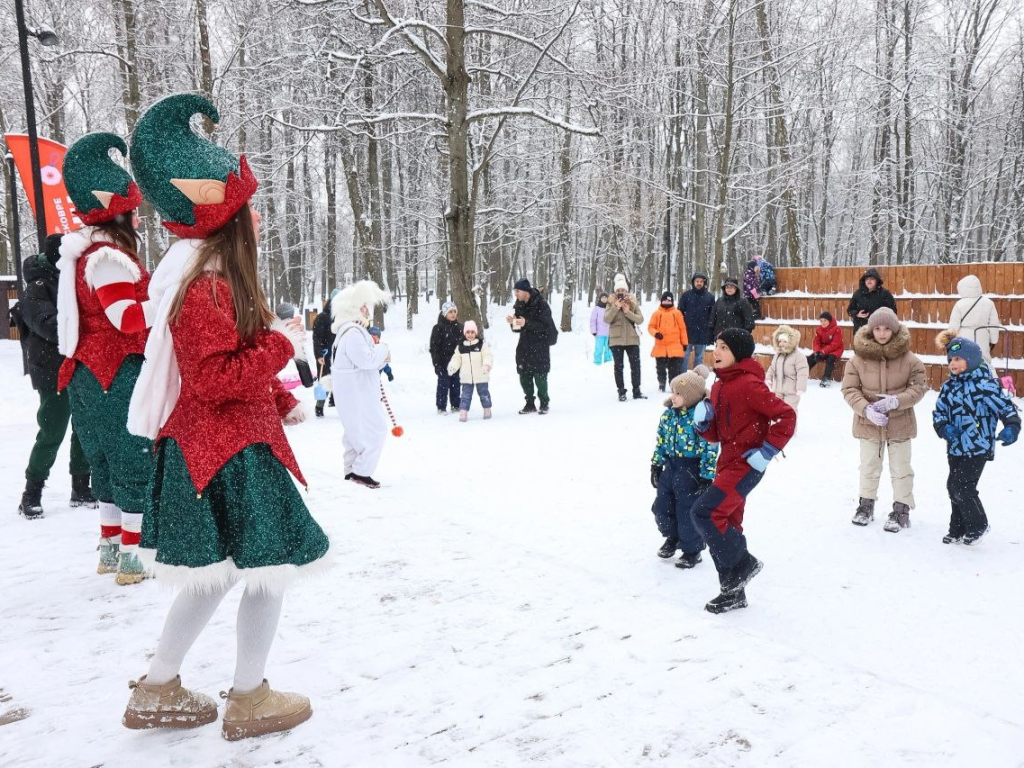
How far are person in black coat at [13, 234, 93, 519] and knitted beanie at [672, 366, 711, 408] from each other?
4.24 metres

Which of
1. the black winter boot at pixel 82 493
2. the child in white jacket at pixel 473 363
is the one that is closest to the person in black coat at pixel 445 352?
the child in white jacket at pixel 473 363

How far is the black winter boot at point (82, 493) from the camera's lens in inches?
246

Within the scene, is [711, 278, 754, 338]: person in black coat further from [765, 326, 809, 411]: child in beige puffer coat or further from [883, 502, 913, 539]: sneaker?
[883, 502, 913, 539]: sneaker

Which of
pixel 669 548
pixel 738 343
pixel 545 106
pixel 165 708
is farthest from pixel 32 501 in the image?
pixel 545 106

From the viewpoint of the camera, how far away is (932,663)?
369 cm

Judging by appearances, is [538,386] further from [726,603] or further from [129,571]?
[129,571]

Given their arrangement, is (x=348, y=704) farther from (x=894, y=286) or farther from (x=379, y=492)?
(x=894, y=286)

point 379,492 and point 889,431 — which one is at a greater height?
point 889,431

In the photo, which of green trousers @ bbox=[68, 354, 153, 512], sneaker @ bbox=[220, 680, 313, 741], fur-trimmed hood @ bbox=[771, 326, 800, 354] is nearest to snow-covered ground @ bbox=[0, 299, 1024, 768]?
sneaker @ bbox=[220, 680, 313, 741]

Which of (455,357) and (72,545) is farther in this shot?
(455,357)

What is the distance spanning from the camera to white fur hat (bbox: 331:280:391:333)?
7574 mm

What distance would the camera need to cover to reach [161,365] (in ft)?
8.69

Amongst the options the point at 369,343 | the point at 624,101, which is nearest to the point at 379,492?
the point at 369,343

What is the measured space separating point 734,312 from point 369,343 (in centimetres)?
798
